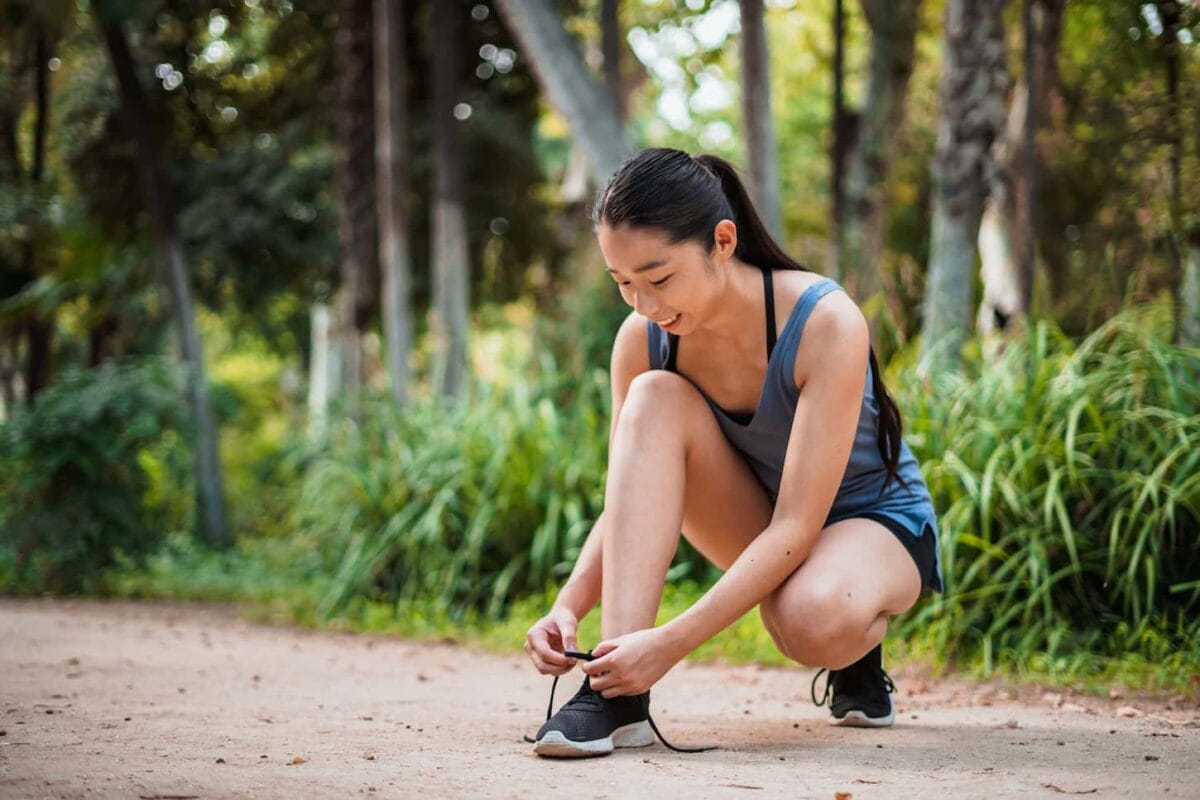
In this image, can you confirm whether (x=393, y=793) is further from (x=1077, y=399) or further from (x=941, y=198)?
(x=941, y=198)

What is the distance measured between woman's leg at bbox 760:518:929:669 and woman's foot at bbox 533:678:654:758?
1.13ft

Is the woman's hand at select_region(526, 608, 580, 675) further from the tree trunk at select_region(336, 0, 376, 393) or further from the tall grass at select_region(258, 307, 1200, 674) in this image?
the tree trunk at select_region(336, 0, 376, 393)

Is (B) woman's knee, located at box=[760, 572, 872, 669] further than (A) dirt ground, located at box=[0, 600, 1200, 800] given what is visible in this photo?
Yes

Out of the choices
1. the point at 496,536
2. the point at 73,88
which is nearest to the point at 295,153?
the point at 73,88

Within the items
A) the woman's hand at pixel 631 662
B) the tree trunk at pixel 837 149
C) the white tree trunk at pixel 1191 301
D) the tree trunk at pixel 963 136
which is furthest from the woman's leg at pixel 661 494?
the tree trunk at pixel 837 149

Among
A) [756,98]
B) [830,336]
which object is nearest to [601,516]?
[830,336]

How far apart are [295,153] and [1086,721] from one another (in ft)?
32.2

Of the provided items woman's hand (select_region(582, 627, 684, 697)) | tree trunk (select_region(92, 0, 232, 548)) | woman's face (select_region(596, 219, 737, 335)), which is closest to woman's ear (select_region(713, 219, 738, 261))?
woman's face (select_region(596, 219, 737, 335))

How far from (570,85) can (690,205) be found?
416cm

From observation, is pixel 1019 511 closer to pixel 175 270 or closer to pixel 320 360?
pixel 175 270

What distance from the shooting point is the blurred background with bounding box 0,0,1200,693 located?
429cm

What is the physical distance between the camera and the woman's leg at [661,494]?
8.33ft

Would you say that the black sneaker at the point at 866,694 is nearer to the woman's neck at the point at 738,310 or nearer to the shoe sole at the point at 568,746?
the shoe sole at the point at 568,746

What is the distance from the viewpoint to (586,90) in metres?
6.49
